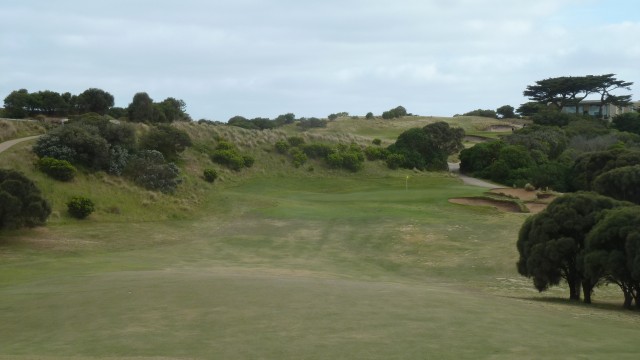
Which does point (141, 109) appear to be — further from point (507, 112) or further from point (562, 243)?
point (507, 112)

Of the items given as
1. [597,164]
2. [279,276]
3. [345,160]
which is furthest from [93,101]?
[279,276]

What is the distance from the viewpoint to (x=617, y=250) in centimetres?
2389

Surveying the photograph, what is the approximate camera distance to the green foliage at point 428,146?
87438 mm

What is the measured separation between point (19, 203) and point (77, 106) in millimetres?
55575

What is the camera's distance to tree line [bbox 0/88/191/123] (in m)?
80.1

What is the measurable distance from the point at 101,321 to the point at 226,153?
55342mm

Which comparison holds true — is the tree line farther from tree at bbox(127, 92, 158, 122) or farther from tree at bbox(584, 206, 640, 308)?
tree at bbox(584, 206, 640, 308)

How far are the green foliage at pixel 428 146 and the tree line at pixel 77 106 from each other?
29098 millimetres

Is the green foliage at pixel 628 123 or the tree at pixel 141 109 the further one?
the green foliage at pixel 628 123

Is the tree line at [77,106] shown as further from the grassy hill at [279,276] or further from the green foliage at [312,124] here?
the green foliage at [312,124]

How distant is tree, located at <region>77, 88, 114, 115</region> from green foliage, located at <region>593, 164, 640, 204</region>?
59.9 metres

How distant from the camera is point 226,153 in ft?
233

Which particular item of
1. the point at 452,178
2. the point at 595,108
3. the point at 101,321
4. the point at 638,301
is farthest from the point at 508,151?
the point at 595,108

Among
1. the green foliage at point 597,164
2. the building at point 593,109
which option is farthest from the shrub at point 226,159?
the building at point 593,109
